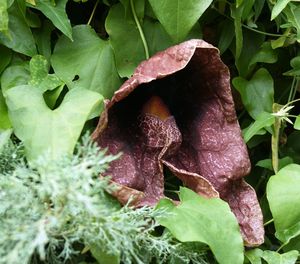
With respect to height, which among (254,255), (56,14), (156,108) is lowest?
(254,255)

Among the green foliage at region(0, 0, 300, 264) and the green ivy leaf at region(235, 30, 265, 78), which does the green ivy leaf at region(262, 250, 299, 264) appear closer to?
the green foliage at region(0, 0, 300, 264)

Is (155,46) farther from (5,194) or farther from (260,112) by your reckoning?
(5,194)

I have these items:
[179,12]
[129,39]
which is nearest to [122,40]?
[129,39]

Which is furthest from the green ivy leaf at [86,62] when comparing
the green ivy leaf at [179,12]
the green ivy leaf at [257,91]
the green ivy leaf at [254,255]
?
the green ivy leaf at [254,255]

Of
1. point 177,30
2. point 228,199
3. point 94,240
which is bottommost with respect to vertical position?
point 228,199

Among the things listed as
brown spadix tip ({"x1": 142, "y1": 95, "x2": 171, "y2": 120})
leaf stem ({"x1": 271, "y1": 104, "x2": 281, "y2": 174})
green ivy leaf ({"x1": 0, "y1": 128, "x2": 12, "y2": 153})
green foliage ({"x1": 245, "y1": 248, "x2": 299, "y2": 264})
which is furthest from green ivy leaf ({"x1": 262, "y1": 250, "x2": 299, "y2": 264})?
green ivy leaf ({"x1": 0, "y1": 128, "x2": 12, "y2": 153})

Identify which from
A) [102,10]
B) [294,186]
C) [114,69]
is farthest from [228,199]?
[102,10]

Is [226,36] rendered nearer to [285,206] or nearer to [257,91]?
[257,91]
